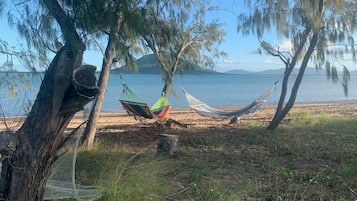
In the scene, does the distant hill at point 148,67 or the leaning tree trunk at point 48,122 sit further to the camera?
the distant hill at point 148,67

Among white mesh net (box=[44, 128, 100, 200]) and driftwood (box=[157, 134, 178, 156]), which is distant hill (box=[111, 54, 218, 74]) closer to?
driftwood (box=[157, 134, 178, 156])

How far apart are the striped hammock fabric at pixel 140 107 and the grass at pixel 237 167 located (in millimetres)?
751

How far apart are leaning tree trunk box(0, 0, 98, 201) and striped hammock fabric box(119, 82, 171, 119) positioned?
5236mm

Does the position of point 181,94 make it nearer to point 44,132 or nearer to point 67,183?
point 67,183

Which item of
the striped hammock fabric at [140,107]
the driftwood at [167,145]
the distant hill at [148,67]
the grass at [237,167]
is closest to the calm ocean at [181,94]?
the distant hill at [148,67]

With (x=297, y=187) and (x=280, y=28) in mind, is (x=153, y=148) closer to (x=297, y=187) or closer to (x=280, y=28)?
(x=297, y=187)

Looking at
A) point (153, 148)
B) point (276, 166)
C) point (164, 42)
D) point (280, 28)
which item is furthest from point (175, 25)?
point (276, 166)

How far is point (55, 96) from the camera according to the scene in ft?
6.66

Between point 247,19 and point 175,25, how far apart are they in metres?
1.17

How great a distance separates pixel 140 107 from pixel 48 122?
17.6 feet

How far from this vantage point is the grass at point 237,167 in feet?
8.61

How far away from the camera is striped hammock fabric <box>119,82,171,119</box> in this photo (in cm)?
744

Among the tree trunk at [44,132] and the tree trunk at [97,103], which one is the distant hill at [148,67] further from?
the tree trunk at [44,132]

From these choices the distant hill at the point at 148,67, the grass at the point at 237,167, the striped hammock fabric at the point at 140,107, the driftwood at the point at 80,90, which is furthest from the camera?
the striped hammock fabric at the point at 140,107
